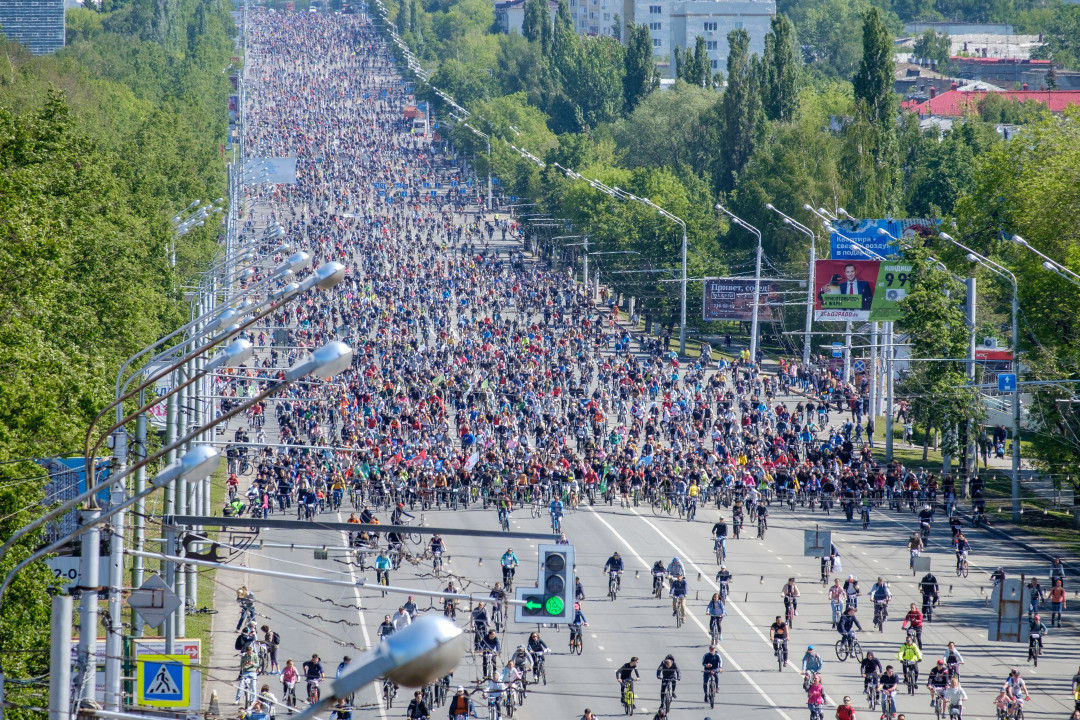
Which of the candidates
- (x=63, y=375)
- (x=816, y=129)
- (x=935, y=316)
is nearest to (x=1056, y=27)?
(x=816, y=129)

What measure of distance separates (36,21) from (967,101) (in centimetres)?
8540

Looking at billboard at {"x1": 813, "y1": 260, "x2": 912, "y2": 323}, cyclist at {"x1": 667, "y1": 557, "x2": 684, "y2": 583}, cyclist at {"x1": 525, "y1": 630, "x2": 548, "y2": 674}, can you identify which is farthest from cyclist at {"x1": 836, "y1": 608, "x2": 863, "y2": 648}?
billboard at {"x1": 813, "y1": 260, "x2": 912, "y2": 323}

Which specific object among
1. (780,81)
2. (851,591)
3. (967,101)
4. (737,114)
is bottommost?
(851,591)

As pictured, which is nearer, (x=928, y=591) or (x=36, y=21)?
(x=928, y=591)

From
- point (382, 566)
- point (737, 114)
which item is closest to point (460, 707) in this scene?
point (382, 566)

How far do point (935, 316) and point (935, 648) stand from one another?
20.3 m

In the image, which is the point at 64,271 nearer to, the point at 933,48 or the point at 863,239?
the point at 863,239

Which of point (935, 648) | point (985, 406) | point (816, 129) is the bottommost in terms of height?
point (935, 648)

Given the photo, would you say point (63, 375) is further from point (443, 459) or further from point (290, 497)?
point (443, 459)

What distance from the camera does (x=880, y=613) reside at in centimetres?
3662

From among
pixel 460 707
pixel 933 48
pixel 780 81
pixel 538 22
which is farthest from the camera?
pixel 933 48

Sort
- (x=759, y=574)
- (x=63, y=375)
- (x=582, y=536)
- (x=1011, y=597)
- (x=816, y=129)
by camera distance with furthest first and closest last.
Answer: (x=816, y=129) < (x=582, y=536) < (x=759, y=574) < (x=1011, y=597) < (x=63, y=375)

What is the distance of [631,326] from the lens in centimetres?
9088

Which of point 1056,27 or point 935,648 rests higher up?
point 1056,27
